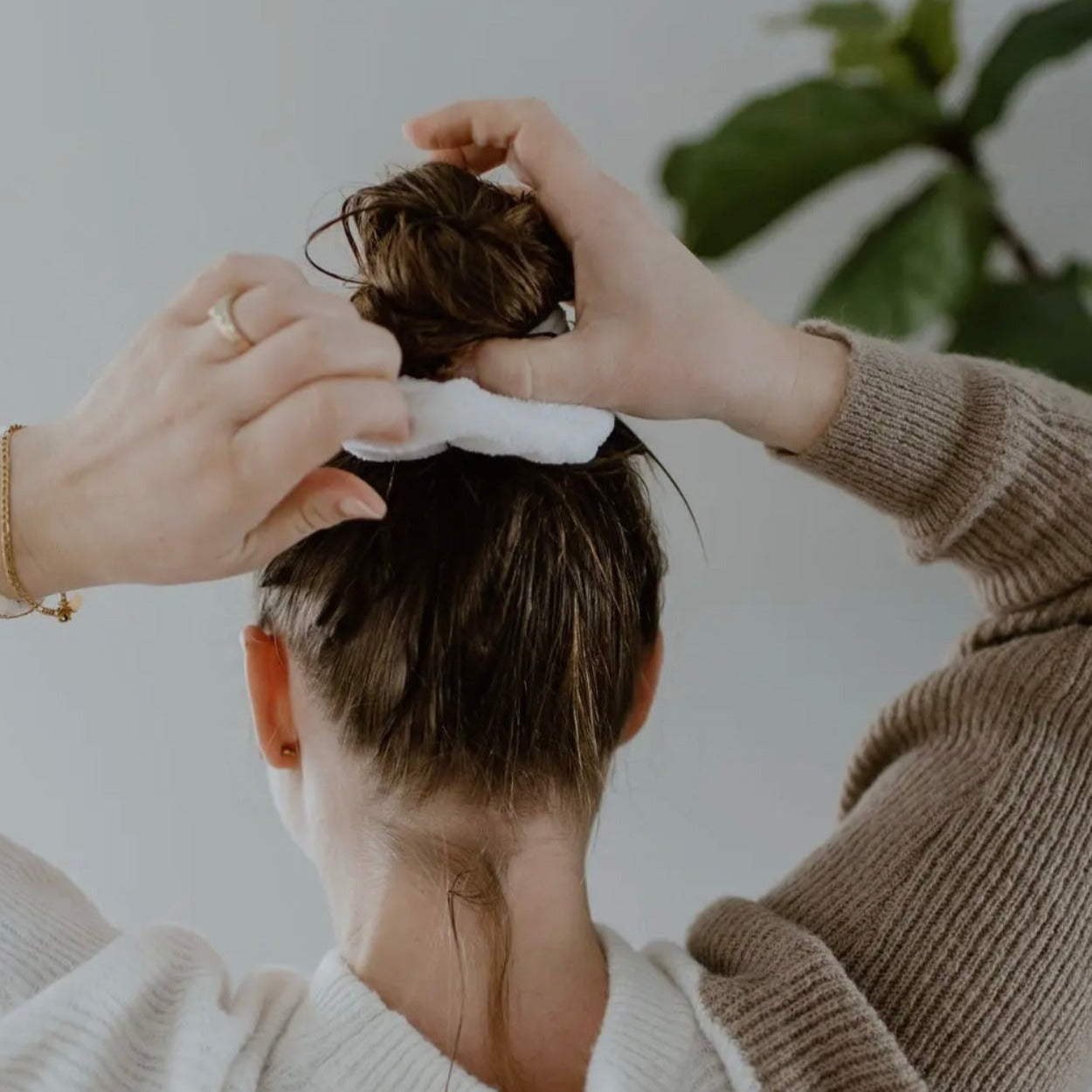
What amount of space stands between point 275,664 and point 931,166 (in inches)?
43.5

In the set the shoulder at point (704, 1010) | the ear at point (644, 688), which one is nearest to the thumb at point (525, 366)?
the ear at point (644, 688)

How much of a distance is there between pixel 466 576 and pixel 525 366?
0.41 ft

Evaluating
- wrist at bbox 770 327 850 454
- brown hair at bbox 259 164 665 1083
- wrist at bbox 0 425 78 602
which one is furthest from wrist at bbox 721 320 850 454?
wrist at bbox 0 425 78 602

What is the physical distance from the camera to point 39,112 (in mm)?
1371

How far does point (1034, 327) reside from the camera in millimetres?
1228

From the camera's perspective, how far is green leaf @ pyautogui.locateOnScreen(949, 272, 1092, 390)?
1.19 m

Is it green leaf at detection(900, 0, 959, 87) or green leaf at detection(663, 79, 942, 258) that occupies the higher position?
green leaf at detection(900, 0, 959, 87)

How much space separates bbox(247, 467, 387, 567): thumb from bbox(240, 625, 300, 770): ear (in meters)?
0.20


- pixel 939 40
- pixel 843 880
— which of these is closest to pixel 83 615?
pixel 843 880

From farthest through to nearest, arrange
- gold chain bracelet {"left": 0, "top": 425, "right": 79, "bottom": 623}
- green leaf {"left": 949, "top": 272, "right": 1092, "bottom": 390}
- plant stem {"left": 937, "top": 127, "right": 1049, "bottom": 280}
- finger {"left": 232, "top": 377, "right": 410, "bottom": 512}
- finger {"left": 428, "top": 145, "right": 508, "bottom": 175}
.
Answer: plant stem {"left": 937, "top": 127, "right": 1049, "bottom": 280}, green leaf {"left": 949, "top": 272, "right": 1092, "bottom": 390}, finger {"left": 428, "top": 145, "right": 508, "bottom": 175}, gold chain bracelet {"left": 0, "top": 425, "right": 79, "bottom": 623}, finger {"left": 232, "top": 377, "right": 410, "bottom": 512}

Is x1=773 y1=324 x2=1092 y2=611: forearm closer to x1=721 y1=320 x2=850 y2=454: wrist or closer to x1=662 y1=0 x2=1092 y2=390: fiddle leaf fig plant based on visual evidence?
x1=721 y1=320 x2=850 y2=454: wrist

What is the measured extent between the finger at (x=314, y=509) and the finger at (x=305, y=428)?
0.08ft

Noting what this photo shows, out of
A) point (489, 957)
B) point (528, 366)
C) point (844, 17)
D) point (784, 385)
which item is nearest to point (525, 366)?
point (528, 366)

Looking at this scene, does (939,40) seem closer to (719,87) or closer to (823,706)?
(719,87)
